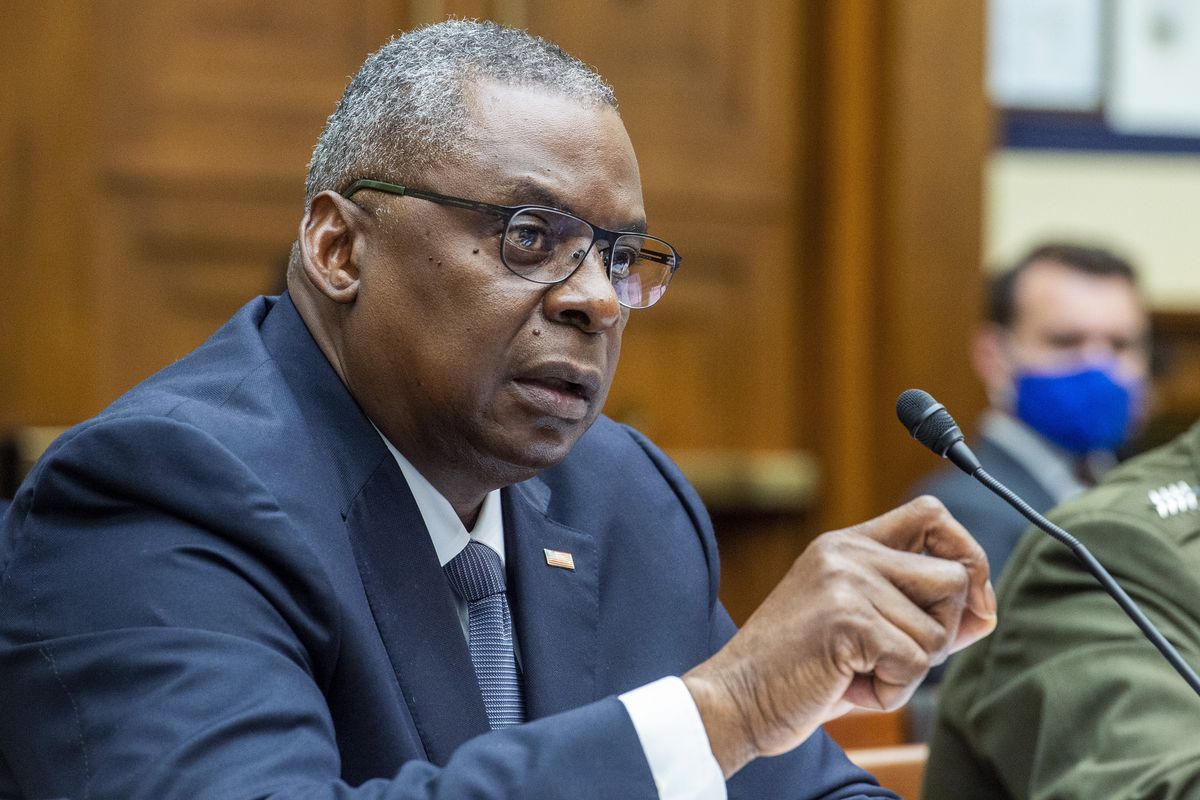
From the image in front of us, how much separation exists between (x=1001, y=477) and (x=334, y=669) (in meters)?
2.57

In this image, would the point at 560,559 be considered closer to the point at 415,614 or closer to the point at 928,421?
the point at 415,614

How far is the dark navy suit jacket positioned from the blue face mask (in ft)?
7.05

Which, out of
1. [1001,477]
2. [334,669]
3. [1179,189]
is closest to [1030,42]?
[1179,189]

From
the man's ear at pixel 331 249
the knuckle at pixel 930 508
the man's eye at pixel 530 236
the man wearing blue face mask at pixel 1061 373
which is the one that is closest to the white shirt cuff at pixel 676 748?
the knuckle at pixel 930 508

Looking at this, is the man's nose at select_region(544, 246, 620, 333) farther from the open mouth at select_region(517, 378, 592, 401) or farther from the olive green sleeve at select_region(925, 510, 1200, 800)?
the olive green sleeve at select_region(925, 510, 1200, 800)

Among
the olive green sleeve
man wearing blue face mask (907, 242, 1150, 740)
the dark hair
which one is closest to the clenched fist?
the olive green sleeve

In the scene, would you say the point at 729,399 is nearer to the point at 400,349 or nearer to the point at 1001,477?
the point at 1001,477

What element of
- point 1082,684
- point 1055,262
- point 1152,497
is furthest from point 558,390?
point 1055,262

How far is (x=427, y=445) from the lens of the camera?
66.6 inches

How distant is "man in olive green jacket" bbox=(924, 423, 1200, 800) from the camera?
1841 mm

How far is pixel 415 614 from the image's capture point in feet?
5.16

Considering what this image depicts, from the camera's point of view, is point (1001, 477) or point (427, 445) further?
point (1001, 477)

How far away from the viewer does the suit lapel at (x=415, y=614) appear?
1539 millimetres

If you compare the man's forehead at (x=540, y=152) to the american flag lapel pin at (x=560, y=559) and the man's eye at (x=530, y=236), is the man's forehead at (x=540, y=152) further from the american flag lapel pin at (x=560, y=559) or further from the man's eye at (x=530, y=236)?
the american flag lapel pin at (x=560, y=559)
